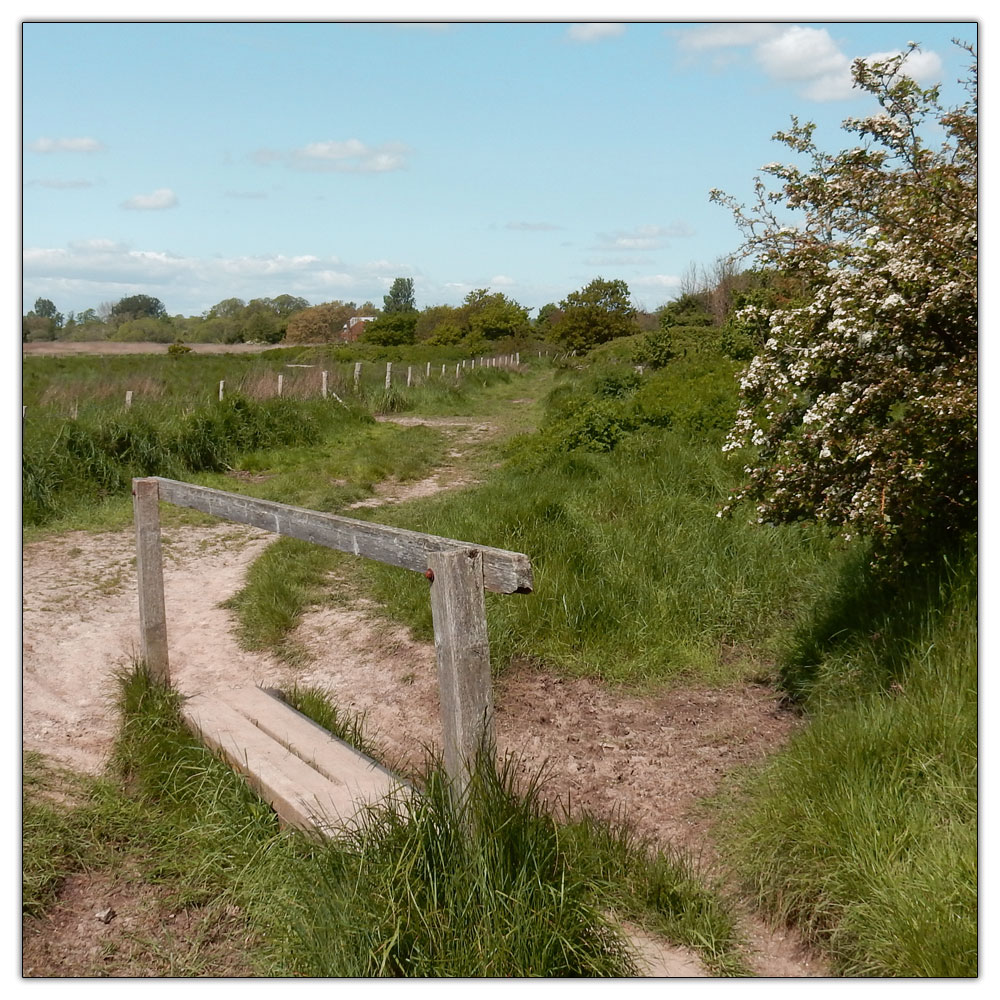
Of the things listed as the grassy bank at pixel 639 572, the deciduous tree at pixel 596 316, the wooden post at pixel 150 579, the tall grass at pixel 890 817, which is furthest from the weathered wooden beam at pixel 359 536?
the deciduous tree at pixel 596 316

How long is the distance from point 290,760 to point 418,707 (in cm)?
164

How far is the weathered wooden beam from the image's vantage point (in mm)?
2824

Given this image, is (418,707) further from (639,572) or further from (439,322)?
(439,322)

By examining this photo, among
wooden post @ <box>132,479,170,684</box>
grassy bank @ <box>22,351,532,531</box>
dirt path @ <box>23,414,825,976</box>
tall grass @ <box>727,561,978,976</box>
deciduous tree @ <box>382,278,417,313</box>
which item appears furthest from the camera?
deciduous tree @ <box>382,278,417,313</box>

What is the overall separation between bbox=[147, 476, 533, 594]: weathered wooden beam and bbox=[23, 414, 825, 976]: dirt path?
0.93m

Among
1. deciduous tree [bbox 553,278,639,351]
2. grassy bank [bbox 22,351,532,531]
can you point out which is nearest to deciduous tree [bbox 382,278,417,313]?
deciduous tree [bbox 553,278,639,351]

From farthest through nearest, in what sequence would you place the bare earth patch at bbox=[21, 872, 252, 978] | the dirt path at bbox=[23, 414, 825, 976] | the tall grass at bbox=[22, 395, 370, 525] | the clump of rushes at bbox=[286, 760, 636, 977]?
the tall grass at bbox=[22, 395, 370, 525], the dirt path at bbox=[23, 414, 825, 976], the bare earth patch at bbox=[21, 872, 252, 978], the clump of rushes at bbox=[286, 760, 636, 977]

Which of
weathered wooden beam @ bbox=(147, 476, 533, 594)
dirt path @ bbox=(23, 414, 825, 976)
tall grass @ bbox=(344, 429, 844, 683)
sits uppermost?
weathered wooden beam @ bbox=(147, 476, 533, 594)

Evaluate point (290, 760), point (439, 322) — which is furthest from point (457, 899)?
point (439, 322)

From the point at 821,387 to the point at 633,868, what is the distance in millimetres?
2682

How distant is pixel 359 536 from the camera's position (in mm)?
3480

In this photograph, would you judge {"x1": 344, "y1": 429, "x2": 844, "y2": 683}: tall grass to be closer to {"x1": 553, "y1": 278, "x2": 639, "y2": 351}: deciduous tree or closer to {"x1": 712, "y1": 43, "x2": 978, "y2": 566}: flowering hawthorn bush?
{"x1": 712, "y1": 43, "x2": 978, "y2": 566}: flowering hawthorn bush

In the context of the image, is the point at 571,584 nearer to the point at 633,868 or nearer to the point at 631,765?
the point at 631,765

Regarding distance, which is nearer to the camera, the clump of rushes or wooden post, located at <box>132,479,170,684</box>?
the clump of rushes
